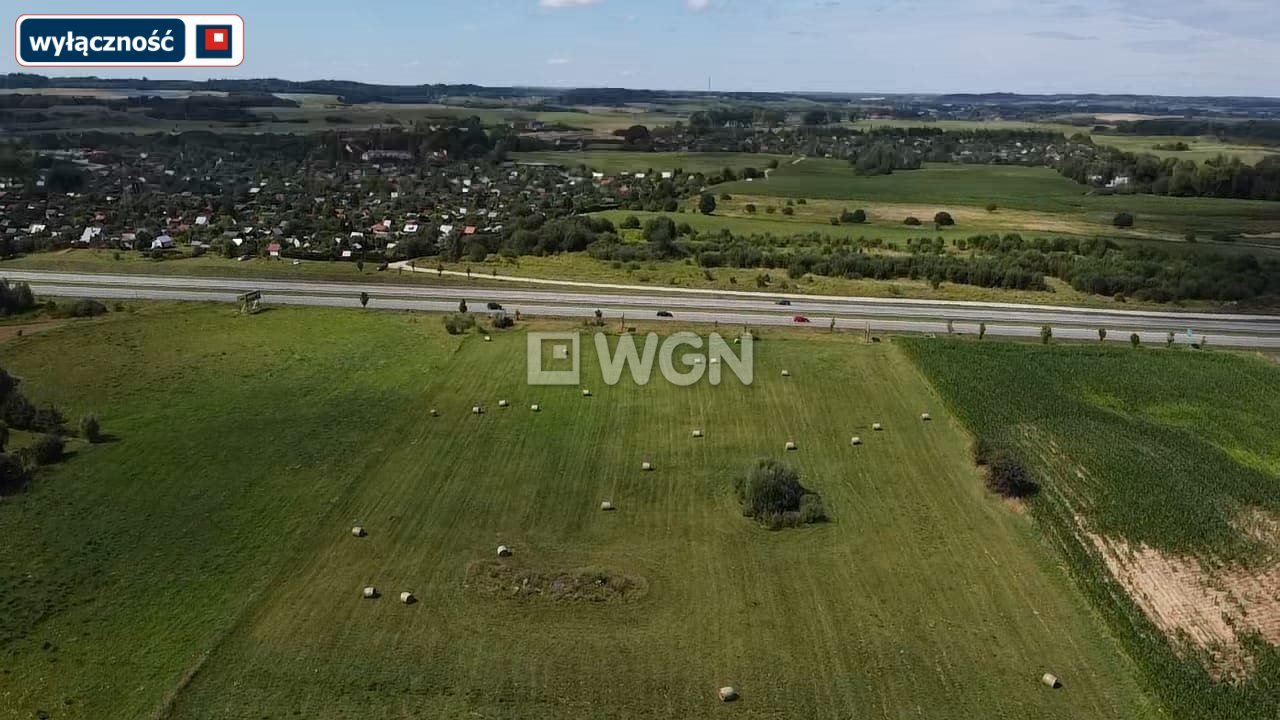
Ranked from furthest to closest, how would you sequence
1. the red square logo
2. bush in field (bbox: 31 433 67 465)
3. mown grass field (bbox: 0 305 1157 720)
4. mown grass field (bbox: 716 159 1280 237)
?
mown grass field (bbox: 716 159 1280 237)
the red square logo
bush in field (bbox: 31 433 67 465)
mown grass field (bbox: 0 305 1157 720)

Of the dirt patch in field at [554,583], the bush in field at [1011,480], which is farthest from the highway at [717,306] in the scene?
the dirt patch in field at [554,583]

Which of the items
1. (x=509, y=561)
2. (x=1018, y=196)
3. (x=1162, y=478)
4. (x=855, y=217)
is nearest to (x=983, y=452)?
(x=1162, y=478)

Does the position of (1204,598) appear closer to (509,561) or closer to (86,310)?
(509,561)

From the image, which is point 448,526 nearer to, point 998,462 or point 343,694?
point 343,694

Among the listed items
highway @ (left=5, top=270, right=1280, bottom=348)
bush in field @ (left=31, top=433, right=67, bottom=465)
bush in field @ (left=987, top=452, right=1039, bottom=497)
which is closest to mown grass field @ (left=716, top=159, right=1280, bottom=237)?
highway @ (left=5, top=270, right=1280, bottom=348)

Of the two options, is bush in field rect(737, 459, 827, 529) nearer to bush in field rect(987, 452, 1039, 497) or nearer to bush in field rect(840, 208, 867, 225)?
bush in field rect(987, 452, 1039, 497)

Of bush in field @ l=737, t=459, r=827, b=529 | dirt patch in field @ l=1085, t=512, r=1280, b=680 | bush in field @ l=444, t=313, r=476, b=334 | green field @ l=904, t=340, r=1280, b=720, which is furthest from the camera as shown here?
bush in field @ l=444, t=313, r=476, b=334
